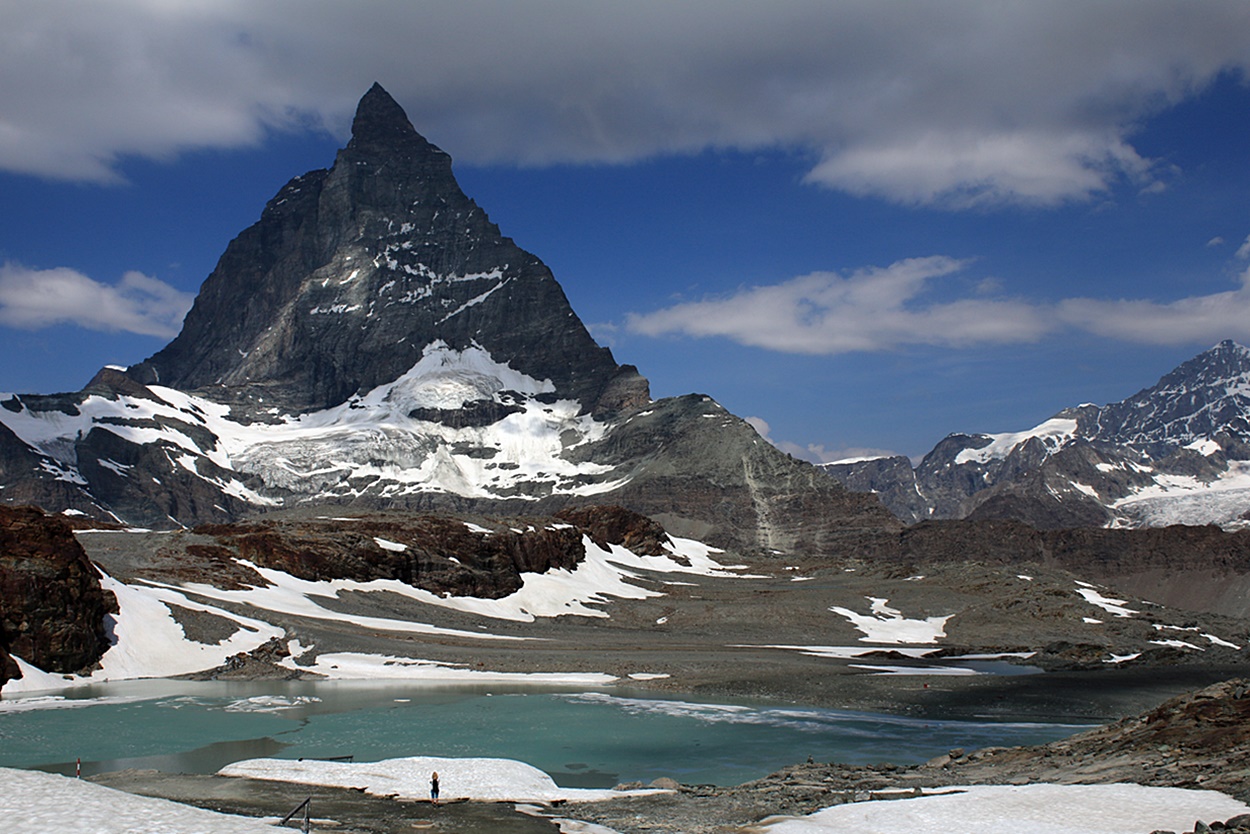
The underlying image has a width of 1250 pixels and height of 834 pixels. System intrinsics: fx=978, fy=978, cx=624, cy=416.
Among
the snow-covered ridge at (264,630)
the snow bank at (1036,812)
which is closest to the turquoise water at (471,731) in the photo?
the snow-covered ridge at (264,630)

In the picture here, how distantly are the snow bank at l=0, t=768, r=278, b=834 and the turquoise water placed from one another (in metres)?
17.3

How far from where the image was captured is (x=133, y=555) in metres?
99.2

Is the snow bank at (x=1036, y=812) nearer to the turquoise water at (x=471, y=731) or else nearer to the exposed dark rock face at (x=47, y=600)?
the turquoise water at (x=471, y=731)

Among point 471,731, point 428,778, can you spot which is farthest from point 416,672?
point 428,778

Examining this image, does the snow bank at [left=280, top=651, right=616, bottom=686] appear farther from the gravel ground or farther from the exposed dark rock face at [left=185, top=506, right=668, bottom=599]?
Result: the exposed dark rock face at [left=185, top=506, right=668, bottom=599]

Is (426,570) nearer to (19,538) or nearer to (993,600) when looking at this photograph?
(19,538)

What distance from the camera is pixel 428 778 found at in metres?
34.5

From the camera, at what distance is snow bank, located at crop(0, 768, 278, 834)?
19.1 m

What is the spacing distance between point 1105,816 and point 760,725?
28644mm

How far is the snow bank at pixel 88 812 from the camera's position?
19.1m

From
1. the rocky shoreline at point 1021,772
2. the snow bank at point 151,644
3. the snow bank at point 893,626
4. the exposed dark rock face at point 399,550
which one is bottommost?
the snow bank at point 893,626

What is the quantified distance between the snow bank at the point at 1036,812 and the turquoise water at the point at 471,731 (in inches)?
475

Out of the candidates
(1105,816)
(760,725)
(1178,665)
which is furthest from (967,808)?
(1178,665)

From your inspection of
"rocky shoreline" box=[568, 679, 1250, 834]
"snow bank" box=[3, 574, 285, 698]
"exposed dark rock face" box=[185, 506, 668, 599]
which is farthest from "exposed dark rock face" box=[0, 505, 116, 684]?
"rocky shoreline" box=[568, 679, 1250, 834]
